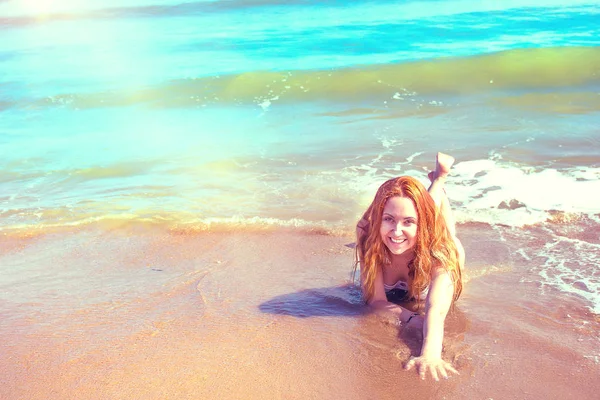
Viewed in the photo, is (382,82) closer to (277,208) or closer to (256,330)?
(277,208)

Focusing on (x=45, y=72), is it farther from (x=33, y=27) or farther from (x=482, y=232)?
(x=482, y=232)

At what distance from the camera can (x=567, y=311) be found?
10.5 feet

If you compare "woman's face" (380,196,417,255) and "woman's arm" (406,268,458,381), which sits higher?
"woman's face" (380,196,417,255)

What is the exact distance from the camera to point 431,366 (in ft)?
9.07

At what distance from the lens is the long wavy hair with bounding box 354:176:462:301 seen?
10.4 feet

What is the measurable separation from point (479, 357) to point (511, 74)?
8483 mm

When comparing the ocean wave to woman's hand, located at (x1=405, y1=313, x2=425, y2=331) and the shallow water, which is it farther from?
woman's hand, located at (x1=405, y1=313, x2=425, y2=331)

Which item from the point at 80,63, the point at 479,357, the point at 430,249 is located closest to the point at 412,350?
the point at 479,357

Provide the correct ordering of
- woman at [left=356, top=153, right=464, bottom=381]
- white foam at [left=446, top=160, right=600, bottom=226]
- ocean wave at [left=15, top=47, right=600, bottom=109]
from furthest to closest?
ocean wave at [left=15, top=47, right=600, bottom=109], white foam at [left=446, top=160, right=600, bottom=226], woman at [left=356, top=153, right=464, bottom=381]

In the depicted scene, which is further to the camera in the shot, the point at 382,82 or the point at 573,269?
the point at 382,82

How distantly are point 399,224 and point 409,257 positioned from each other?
0.30 meters

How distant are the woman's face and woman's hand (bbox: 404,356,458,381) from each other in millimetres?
582

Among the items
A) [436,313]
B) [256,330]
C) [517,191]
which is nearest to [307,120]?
[517,191]

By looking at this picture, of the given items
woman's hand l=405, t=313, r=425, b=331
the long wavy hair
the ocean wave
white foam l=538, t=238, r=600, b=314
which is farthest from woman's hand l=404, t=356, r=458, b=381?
the ocean wave
